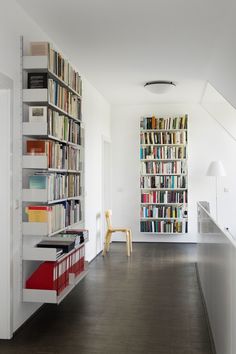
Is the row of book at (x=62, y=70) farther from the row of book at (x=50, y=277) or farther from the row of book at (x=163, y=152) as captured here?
the row of book at (x=163, y=152)

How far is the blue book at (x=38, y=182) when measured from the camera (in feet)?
12.4

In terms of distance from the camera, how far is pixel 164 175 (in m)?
8.70

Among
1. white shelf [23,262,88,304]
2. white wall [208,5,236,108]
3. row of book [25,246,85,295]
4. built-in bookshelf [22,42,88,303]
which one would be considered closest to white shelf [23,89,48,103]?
built-in bookshelf [22,42,88,303]

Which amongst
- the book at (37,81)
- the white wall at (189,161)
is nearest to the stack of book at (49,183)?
the book at (37,81)

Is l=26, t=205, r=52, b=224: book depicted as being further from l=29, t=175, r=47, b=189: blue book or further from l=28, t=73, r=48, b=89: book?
l=28, t=73, r=48, b=89: book

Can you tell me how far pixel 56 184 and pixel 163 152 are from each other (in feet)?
16.1

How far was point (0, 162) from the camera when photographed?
359 cm

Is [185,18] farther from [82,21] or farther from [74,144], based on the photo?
[74,144]

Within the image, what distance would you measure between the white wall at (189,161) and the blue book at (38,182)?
5.26 m

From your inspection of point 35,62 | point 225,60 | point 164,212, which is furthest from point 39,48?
point 164,212

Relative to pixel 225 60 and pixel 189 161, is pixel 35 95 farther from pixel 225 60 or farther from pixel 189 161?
pixel 189 161

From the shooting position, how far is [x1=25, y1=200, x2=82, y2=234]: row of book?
149 inches

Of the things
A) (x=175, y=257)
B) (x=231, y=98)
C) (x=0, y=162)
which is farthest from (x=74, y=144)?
(x=175, y=257)

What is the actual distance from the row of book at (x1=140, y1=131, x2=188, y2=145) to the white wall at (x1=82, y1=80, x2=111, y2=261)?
973 mm
